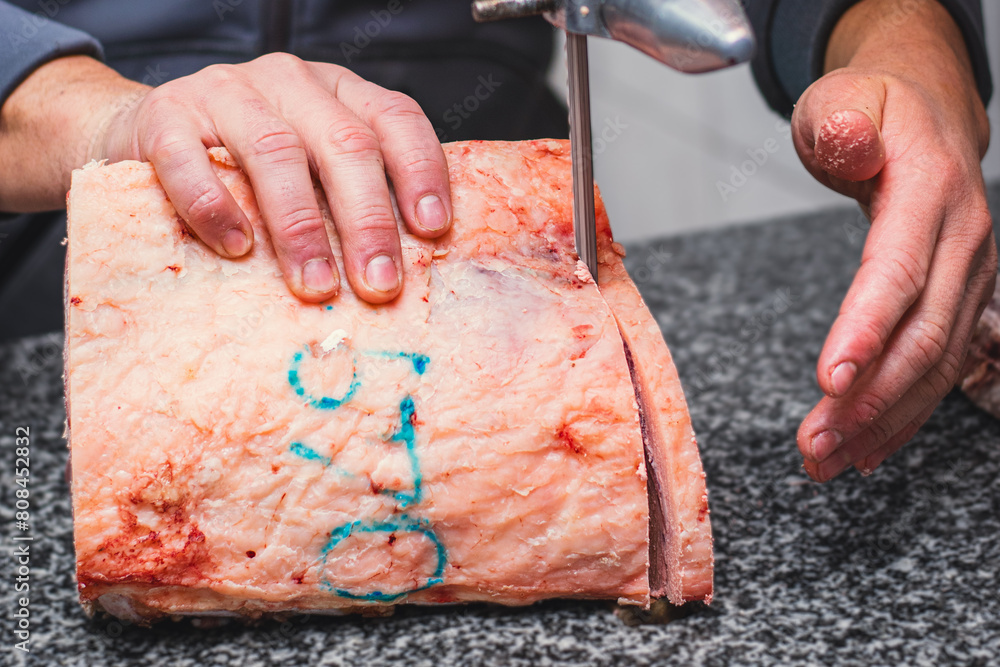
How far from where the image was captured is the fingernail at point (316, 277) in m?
0.84

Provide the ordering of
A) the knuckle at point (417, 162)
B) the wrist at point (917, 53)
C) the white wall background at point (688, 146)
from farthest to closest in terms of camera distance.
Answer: the white wall background at point (688, 146), the wrist at point (917, 53), the knuckle at point (417, 162)

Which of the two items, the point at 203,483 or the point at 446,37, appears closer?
the point at 203,483

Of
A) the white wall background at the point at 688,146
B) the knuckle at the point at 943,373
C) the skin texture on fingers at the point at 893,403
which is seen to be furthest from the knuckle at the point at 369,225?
the white wall background at the point at 688,146

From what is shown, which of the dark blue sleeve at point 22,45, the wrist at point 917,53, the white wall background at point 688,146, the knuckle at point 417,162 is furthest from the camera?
the white wall background at point 688,146

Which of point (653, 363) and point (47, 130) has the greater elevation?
point (47, 130)

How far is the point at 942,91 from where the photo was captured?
985 millimetres

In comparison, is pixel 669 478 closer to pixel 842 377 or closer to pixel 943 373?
pixel 842 377

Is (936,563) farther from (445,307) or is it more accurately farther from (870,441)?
(445,307)

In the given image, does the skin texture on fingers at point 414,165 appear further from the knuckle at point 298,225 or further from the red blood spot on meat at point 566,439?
the red blood spot on meat at point 566,439

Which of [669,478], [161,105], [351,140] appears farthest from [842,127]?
[161,105]

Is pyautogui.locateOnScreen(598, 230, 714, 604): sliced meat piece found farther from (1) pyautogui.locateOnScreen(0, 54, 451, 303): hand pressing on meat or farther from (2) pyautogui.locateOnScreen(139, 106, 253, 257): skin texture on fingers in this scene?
A: (2) pyautogui.locateOnScreen(139, 106, 253, 257): skin texture on fingers

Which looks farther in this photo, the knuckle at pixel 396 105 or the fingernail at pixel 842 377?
the knuckle at pixel 396 105

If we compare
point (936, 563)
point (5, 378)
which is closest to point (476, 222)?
point (936, 563)

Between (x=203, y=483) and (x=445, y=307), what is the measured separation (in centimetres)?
29
